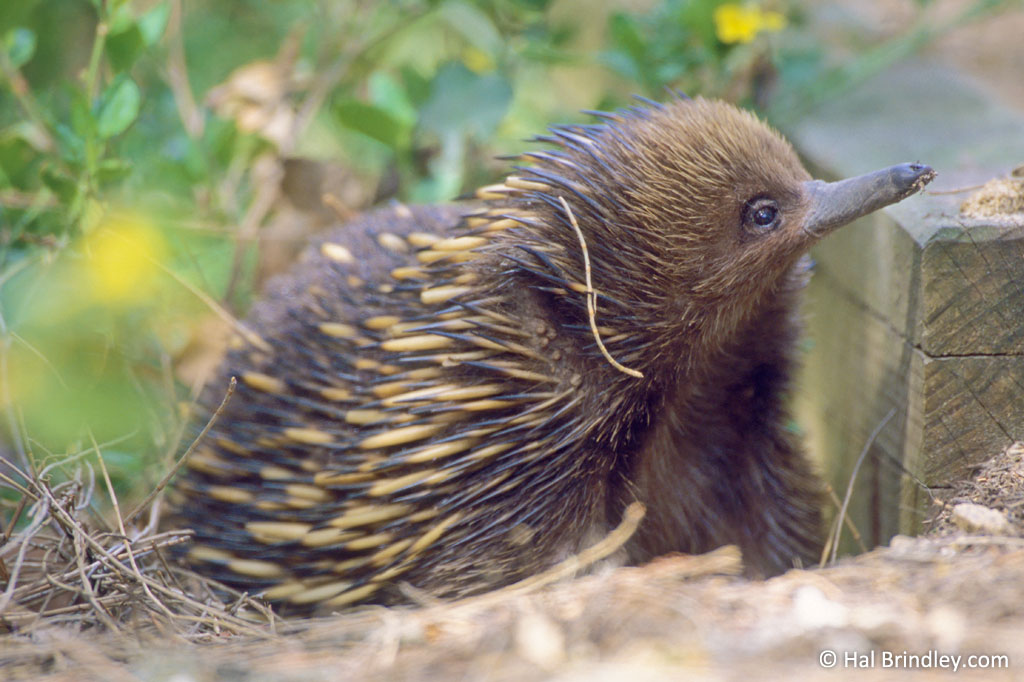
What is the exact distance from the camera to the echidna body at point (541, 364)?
7.50 ft

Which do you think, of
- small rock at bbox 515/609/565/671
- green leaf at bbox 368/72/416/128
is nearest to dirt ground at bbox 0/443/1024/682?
small rock at bbox 515/609/565/671

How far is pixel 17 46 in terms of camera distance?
330 centimetres

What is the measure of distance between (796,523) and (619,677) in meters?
1.46

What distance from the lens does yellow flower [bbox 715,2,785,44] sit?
3490 mm

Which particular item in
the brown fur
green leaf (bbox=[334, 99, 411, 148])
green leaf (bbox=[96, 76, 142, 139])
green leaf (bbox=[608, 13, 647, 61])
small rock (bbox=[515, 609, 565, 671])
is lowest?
small rock (bbox=[515, 609, 565, 671])

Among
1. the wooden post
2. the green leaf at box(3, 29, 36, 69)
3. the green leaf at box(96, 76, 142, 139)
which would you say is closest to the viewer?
the wooden post

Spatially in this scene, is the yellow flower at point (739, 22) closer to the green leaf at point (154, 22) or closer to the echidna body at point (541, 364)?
the echidna body at point (541, 364)

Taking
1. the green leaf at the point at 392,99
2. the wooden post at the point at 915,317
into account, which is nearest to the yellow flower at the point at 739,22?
the wooden post at the point at 915,317

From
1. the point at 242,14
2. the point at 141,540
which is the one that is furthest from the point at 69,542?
the point at 242,14

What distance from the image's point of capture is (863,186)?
7.09 feet

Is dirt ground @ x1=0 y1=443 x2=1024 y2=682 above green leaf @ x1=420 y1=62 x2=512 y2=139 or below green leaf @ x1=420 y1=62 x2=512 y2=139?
below

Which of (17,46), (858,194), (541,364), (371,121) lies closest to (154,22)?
(17,46)

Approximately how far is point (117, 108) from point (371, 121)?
110 cm

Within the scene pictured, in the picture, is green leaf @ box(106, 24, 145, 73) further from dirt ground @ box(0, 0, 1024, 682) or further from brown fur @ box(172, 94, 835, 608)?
dirt ground @ box(0, 0, 1024, 682)
